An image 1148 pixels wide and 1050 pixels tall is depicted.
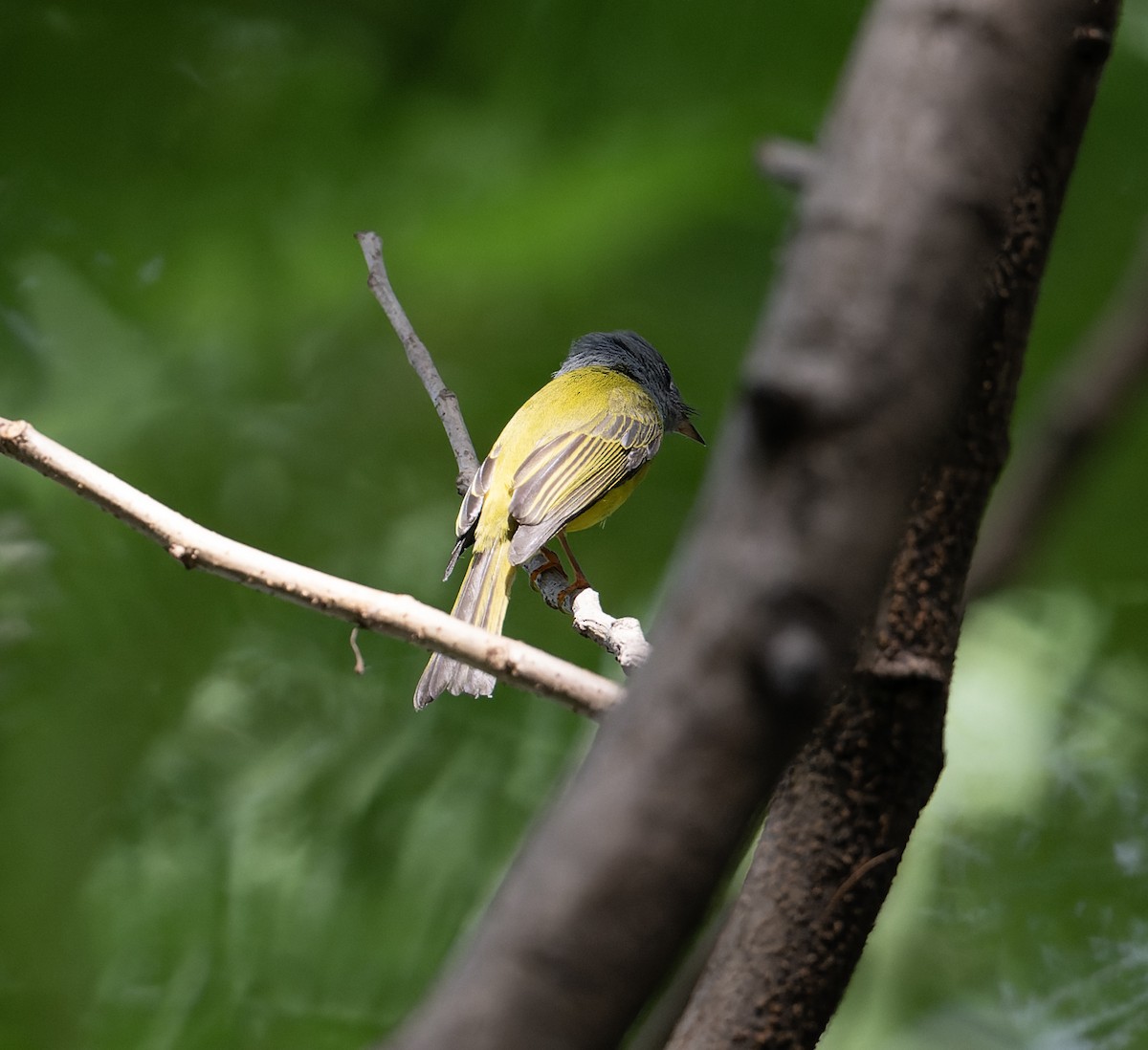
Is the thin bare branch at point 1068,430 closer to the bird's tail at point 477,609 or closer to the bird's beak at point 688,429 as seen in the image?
the bird's tail at point 477,609

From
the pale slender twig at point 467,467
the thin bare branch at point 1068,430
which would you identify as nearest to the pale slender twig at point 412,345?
the pale slender twig at point 467,467

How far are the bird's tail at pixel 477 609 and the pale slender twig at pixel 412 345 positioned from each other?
31 cm

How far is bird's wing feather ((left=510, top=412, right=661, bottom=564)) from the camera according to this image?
8.93 feet

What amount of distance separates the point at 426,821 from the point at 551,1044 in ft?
13.4

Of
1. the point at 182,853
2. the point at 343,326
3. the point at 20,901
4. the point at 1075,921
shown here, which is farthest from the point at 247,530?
the point at 1075,921

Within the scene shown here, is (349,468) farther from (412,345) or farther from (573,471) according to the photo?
(412,345)

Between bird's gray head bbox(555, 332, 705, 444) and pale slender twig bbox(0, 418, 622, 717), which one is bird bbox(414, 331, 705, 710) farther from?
pale slender twig bbox(0, 418, 622, 717)

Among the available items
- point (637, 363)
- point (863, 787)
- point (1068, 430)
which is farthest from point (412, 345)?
point (1068, 430)

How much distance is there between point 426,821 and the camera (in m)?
4.54

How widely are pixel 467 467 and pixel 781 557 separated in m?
2.09

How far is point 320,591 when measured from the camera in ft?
4.51

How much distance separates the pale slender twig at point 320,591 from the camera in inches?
50.2

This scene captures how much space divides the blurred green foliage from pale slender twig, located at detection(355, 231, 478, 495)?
185cm

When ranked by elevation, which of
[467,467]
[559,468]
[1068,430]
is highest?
[559,468]
